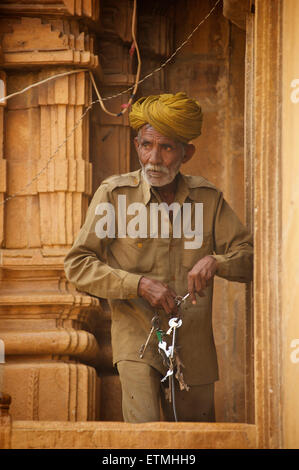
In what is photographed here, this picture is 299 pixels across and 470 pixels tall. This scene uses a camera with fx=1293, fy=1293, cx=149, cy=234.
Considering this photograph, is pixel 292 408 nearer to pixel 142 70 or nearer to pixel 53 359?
pixel 53 359

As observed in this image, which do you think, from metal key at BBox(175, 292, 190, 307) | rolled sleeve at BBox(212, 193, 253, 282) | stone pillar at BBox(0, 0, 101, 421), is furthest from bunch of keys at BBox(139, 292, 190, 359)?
stone pillar at BBox(0, 0, 101, 421)

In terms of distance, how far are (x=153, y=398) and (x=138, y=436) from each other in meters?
0.44

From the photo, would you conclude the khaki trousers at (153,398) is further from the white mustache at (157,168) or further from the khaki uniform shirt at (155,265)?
the white mustache at (157,168)

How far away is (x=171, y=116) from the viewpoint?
6.29 meters

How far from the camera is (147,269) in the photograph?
249 inches

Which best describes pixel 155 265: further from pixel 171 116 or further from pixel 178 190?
pixel 171 116

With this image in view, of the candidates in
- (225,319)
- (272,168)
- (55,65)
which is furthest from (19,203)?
(272,168)

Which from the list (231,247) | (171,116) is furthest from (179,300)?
(171,116)

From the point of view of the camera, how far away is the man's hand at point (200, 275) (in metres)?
6.09

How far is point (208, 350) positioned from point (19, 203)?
4.67 feet

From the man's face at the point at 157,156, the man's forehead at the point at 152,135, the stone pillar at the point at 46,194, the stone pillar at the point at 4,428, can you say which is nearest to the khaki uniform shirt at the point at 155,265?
the man's face at the point at 157,156

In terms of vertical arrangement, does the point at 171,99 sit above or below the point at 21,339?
above

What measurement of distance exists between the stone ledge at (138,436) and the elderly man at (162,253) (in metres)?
0.41

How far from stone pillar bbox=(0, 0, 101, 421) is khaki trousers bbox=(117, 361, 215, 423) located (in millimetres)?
577
